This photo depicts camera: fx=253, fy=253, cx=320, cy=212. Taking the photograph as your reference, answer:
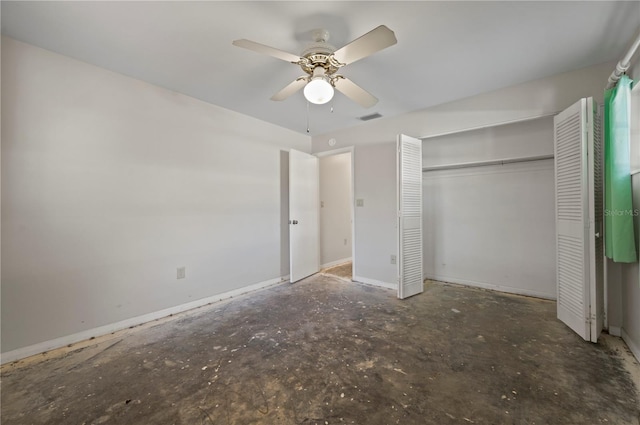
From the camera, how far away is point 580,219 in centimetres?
217

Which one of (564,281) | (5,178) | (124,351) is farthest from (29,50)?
(564,281)

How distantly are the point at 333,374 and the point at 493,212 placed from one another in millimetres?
3100

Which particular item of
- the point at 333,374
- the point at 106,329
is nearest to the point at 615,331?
the point at 333,374

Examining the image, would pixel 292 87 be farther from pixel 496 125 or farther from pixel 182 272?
pixel 496 125

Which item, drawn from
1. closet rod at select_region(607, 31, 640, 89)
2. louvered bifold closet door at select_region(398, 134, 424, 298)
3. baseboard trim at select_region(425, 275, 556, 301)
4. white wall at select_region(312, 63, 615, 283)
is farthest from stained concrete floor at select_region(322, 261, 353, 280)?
closet rod at select_region(607, 31, 640, 89)

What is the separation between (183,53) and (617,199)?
146 inches

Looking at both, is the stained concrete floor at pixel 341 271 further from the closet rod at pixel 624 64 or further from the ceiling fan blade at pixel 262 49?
the closet rod at pixel 624 64

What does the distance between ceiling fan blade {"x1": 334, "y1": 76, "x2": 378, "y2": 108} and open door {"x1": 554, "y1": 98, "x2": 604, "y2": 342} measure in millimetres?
1789

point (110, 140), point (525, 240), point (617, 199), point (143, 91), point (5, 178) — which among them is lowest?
point (525, 240)

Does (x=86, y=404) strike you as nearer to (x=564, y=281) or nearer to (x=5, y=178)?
(x=5, y=178)

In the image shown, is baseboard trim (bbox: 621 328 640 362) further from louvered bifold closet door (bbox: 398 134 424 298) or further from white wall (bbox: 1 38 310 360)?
white wall (bbox: 1 38 310 360)

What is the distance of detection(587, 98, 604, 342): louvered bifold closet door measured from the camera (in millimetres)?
2096

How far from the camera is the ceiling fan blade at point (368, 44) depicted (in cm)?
149

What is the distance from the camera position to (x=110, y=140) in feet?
8.02
